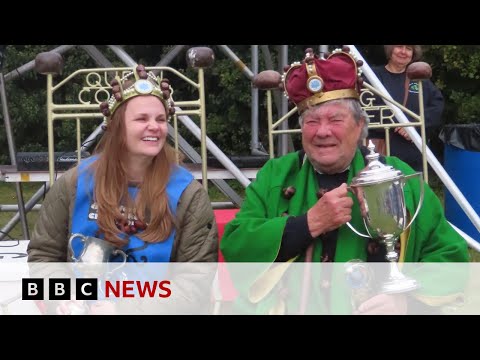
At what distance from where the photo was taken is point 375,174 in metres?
2.24

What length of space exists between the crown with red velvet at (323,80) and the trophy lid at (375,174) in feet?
0.82

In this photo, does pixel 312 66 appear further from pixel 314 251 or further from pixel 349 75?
pixel 314 251

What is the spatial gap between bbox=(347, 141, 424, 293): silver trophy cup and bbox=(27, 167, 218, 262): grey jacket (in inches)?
21.5

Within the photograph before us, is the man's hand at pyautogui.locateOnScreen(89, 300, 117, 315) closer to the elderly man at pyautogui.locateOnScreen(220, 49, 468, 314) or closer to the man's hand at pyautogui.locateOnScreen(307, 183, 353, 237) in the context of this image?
the elderly man at pyautogui.locateOnScreen(220, 49, 468, 314)

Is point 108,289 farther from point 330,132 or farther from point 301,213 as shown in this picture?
point 330,132

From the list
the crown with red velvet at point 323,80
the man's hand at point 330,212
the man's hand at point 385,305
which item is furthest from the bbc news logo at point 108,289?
the crown with red velvet at point 323,80

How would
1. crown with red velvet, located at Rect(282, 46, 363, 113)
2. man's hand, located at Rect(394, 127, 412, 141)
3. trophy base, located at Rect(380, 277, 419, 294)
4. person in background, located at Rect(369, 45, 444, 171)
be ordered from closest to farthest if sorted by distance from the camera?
trophy base, located at Rect(380, 277, 419, 294) → crown with red velvet, located at Rect(282, 46, 363, 113) → man's hand, located at Rect(394, 127, 412, 141) → person in background, located at Rect(369, 45, 444, 171)

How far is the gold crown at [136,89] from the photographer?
8.03 ft

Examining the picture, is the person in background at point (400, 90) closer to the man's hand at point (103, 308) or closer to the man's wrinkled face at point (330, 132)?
the man's wrinkled face at point (330, 132)

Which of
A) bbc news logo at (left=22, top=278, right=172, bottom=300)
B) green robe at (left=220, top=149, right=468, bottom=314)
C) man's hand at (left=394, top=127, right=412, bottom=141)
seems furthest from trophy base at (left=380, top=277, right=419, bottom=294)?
man's hand at (left=394, top=127, right=412, bottom=141)

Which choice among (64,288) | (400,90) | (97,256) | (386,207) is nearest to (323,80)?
(386,207)

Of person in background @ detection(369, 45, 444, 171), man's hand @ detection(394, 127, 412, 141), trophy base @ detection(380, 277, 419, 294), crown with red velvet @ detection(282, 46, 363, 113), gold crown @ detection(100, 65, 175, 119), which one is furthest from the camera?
person in background @ detection(369, 45, 444, 171)

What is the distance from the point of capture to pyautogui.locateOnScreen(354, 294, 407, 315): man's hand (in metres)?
2.23

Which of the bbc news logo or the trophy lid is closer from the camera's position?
the trophy lid
